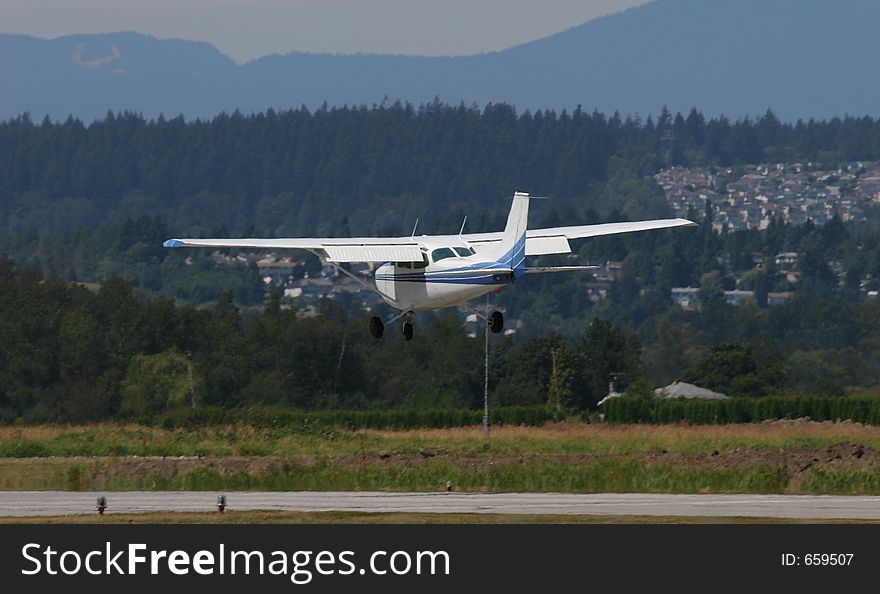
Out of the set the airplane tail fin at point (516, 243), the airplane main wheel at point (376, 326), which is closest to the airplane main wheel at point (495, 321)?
the airplane tail fin at point (516, 243)

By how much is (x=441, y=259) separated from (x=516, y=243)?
2745mm

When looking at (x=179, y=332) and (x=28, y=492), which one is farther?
(x=179, y=332)

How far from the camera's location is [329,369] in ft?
338

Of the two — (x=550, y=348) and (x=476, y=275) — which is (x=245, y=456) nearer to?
(x=476, y=275)

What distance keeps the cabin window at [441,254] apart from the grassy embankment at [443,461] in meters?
5.92

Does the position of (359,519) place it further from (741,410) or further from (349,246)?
(741,410)

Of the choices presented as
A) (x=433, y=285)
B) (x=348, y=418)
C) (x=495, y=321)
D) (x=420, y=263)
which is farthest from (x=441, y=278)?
(x=348, y=418)

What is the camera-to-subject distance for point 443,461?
5281 cm

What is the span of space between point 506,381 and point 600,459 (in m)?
48.9

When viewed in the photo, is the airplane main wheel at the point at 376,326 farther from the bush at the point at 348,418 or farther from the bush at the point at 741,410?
the bush at the point at 741,410

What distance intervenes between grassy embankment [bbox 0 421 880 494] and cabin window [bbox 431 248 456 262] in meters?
5.92

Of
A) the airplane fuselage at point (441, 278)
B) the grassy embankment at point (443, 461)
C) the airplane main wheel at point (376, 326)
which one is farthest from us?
the airplane main wheel at point (376, 326)

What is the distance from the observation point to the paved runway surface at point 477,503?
1572 inches
